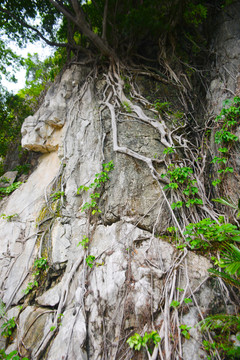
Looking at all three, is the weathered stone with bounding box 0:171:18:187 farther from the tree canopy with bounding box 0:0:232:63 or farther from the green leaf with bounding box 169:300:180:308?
the green leaf with bounding box 169:300:180:308

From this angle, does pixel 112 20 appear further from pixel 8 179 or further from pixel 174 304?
pixel 174 304

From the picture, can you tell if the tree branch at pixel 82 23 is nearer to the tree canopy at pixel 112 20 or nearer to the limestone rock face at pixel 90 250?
the tree canopy at pixel 112 20

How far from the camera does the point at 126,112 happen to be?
3611mm

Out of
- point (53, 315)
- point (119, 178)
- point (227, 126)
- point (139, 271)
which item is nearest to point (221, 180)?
point (227, 126)

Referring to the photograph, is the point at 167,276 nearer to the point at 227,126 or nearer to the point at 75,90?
the point at 227,126

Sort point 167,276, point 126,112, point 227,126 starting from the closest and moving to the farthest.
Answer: point 167,276 < point 227,126 < point 126,112

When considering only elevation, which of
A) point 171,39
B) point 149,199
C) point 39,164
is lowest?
point 149,199

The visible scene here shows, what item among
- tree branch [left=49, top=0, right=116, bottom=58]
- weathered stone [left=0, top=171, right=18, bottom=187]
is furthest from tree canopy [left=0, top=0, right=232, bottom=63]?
weathered stone [left=0, top=171, right=18, bottom=187]

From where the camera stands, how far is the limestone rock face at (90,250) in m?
2.00

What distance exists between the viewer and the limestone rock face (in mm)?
1999

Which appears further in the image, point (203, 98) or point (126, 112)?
point (203, 98)

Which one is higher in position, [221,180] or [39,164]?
[39,164]

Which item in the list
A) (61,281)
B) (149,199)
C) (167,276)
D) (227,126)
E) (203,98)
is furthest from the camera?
(203,98)

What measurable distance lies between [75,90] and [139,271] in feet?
11.9
